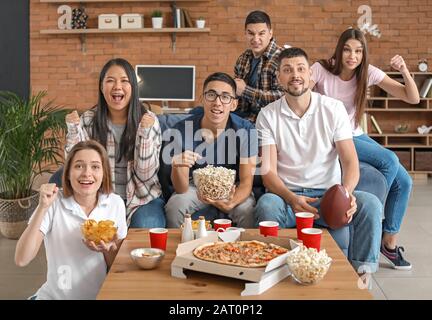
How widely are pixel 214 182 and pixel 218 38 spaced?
174 inches

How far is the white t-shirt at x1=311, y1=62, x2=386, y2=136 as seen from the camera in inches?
144

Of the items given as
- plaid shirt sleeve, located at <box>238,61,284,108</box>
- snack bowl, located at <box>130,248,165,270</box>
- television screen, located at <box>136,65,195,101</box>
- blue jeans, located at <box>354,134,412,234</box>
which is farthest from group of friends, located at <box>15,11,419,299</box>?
television screen, located at <box>136,65,195,101</box>

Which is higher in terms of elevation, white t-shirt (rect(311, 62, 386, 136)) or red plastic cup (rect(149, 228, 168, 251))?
white t-shirt (rect(311, 62, 386, 136))

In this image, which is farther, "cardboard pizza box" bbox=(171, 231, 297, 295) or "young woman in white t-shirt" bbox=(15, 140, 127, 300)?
"young woman in white t-shirt" bbox=(15, 140, 127, 300)

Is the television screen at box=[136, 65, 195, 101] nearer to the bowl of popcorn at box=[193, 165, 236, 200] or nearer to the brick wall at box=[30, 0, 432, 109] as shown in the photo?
the brick wall at box=[30, 0, 432, 109]

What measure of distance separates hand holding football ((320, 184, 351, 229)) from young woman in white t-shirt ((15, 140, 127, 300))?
0.93 meters

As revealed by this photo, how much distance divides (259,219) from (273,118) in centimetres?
58

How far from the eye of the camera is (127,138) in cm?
303

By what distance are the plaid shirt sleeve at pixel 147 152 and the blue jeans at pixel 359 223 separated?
57cm

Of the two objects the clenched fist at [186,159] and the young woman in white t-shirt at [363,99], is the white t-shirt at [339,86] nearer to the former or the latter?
the young woman in white t-shirt at [363,99]
